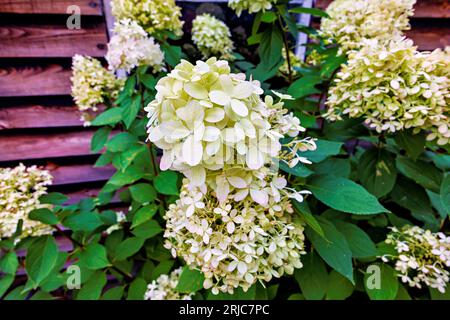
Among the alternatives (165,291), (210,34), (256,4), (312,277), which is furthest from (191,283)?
(210,34)

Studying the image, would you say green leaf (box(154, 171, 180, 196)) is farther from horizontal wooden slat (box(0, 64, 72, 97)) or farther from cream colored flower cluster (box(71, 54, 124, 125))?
horizontal wooden slat (box(0, 64, 72, 97))

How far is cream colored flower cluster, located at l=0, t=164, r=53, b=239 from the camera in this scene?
88 cm

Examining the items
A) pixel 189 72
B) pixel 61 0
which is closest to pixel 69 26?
pixel 61 0

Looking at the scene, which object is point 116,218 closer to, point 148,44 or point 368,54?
point 148,44

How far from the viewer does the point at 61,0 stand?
1318 millimetres

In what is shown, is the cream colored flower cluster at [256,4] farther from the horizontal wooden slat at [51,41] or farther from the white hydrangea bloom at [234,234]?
the horizontal wooden slat at [51,41]

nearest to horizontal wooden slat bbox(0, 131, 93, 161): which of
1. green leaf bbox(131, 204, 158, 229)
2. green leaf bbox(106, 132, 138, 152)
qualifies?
green leaf bbox(106, 132, 138, 152)

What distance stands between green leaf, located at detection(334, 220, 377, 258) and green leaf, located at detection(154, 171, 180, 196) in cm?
59

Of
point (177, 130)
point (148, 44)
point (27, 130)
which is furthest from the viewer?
point (27, 130)

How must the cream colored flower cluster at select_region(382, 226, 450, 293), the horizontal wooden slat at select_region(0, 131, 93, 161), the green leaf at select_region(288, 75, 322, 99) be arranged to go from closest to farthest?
1. the cream colored flower cluster at select_region(382, 226, 450, 293)
2. the green leaf at select_region(288, 75, 322, 99)
3. the horizontal wooden slat at select_region(0, 131, 93, 161)

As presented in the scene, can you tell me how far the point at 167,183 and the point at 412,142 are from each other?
2.68ft

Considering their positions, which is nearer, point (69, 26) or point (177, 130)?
point (177, 130)

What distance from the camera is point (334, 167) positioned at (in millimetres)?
957
